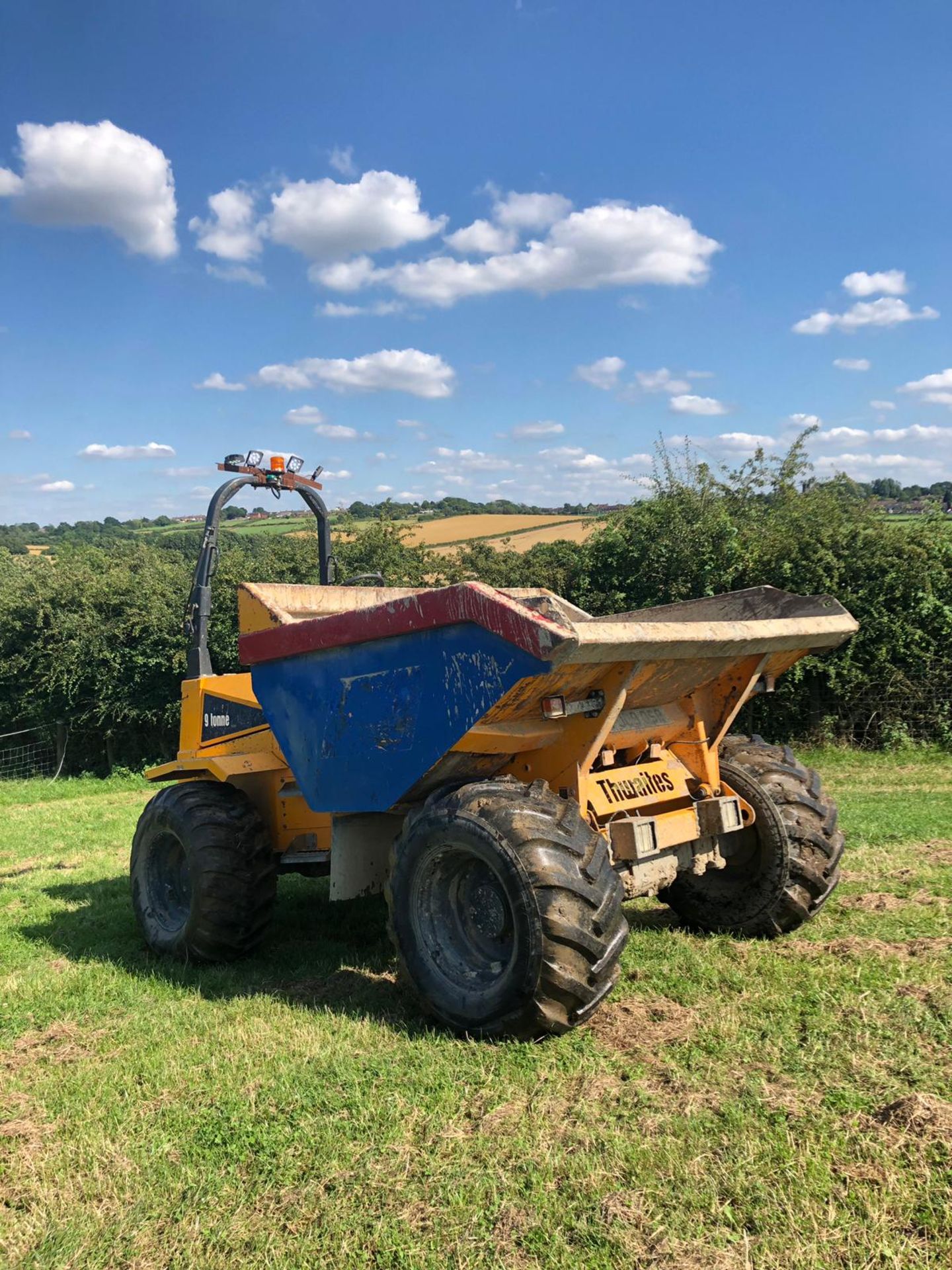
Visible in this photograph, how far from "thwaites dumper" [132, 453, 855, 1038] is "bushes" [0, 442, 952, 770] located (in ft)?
26.8

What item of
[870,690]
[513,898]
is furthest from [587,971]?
[870,690]

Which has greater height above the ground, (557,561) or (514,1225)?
(557,561)

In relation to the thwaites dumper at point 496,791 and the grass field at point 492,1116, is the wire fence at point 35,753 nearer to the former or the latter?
the thwaites dumper at point 496,791

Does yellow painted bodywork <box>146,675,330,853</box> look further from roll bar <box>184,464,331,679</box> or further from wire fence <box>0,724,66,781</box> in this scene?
wire fence <box>0,724,66,781</box>

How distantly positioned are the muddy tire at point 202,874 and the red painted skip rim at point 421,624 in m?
1.01

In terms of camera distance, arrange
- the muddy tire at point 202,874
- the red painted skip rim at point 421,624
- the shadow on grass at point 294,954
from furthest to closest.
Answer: the muddy tire at point 202,874 < the shadow on grass at point 294,954 < the red painted skip rim at point 421,624

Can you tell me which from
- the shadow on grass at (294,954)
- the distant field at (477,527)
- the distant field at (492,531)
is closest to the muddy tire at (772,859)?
the shadow on grass at (294,954)

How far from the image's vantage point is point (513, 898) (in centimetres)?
369

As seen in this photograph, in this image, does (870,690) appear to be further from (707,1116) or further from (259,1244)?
(259,1244)

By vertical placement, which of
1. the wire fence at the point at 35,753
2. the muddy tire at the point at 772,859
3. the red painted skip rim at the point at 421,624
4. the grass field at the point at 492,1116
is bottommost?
the wire fence at the point at 35,753

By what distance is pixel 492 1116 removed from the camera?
3242mm

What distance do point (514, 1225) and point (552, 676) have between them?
6.24 feet

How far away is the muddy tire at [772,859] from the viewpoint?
4945 millimetres

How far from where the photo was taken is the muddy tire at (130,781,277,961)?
5184mm
